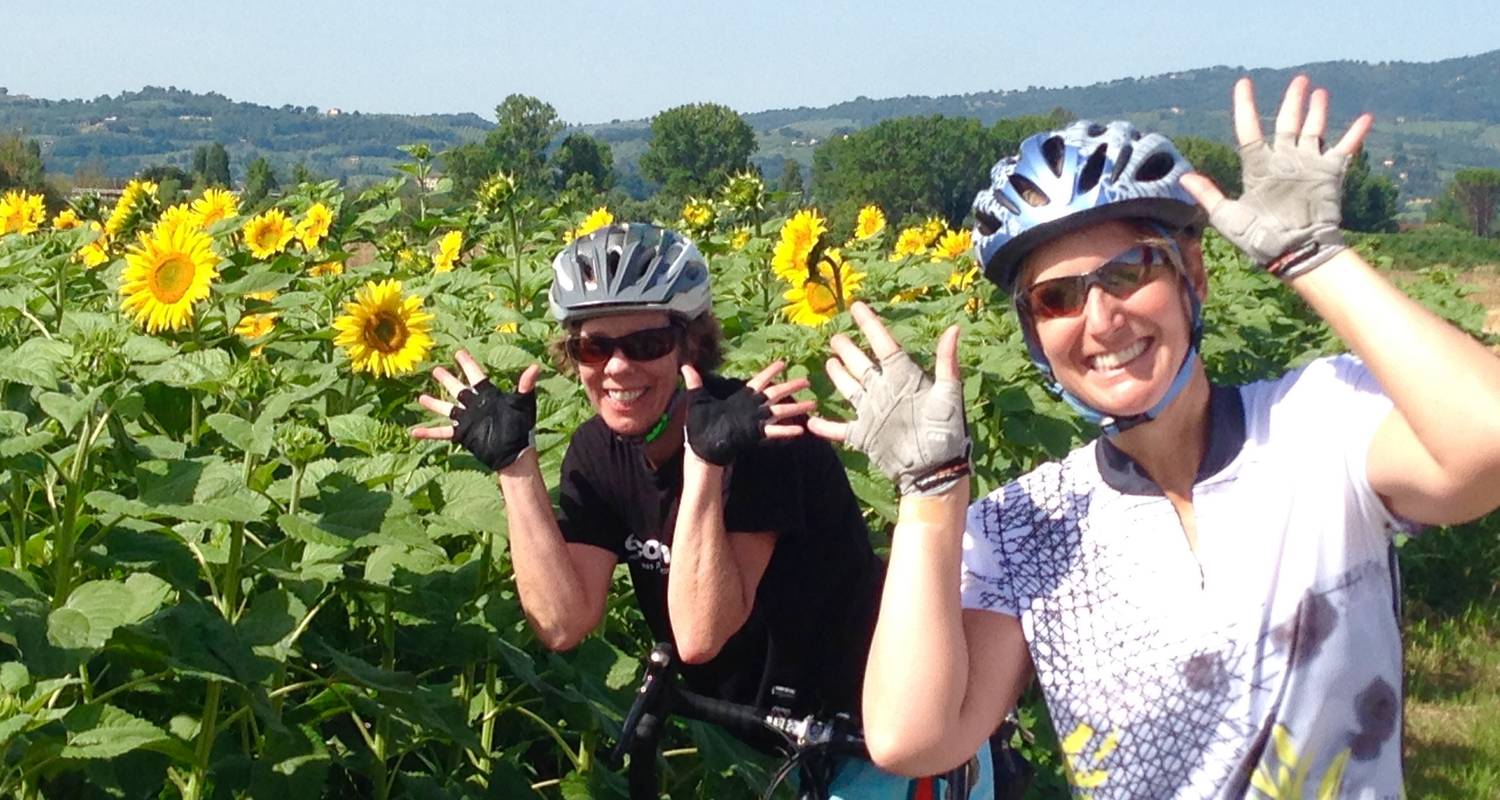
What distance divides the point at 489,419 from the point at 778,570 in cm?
51

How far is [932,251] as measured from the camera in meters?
7.46

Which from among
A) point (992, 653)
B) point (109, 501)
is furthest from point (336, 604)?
point (992, 653)

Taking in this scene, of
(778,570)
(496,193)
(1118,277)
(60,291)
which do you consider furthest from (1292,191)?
(496,193)

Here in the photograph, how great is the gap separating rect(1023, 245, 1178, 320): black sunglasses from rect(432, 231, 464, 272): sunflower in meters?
4.82

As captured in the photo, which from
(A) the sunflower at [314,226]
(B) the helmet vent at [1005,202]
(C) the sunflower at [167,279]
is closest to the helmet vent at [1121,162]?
(B) the helmet vent at [1005,202]

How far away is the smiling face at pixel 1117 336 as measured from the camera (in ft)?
6.26

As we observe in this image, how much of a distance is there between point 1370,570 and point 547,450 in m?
1.79

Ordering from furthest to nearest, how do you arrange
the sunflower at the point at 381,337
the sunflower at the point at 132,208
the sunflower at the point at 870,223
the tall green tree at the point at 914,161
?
the tall green tree at the point at 914,161
the sunflower at the point at 870,223
the sunflower at the point at 132,208
the sunflower at the point at 381,337

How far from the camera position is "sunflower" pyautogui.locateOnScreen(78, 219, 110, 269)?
17.2 feet

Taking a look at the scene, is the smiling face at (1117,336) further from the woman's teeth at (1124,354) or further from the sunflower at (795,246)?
the sunflower at (795,246)

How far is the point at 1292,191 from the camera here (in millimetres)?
1771

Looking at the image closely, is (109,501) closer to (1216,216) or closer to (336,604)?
(336,604)

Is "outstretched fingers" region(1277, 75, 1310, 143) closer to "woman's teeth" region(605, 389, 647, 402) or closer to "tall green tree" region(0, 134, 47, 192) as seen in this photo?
"woman's teeth" region(605, 389, 647, 402)

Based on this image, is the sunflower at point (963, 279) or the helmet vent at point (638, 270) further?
the sunflower at point (963, 279)
